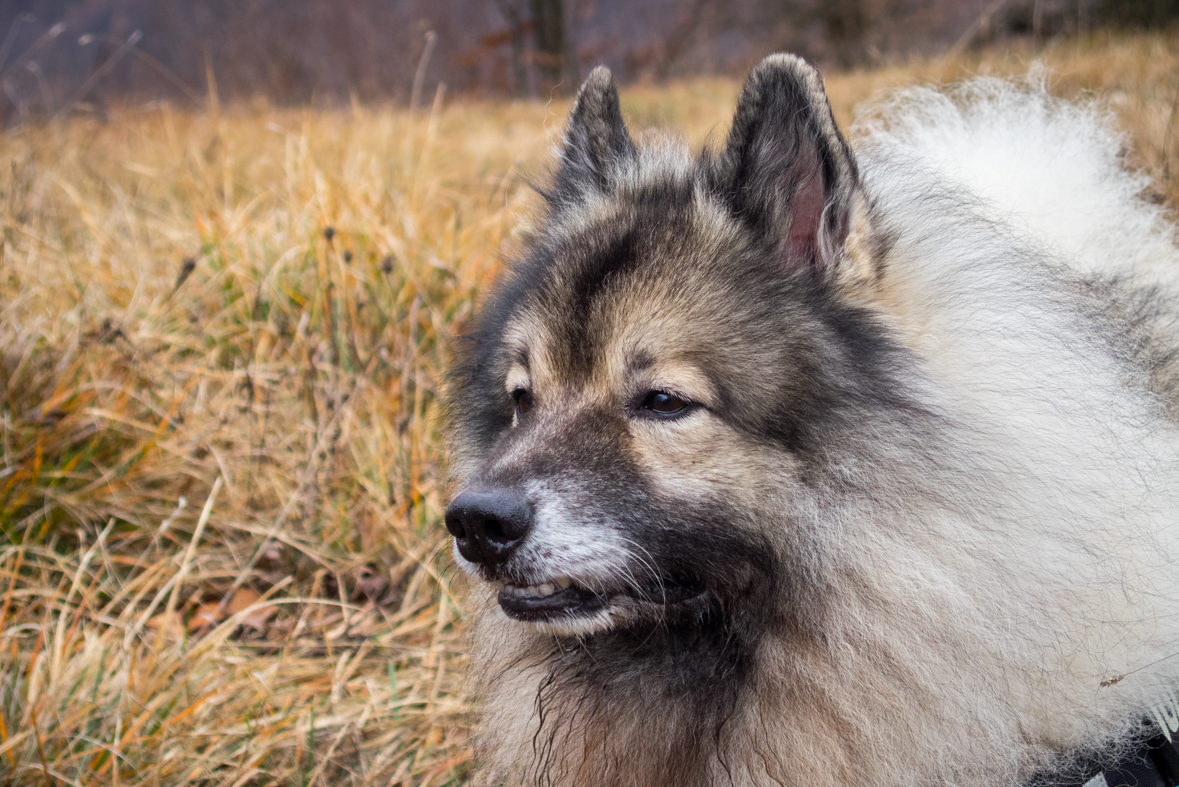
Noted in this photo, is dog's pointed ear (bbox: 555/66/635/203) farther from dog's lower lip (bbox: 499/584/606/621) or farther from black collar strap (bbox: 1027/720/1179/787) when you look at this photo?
black collar strap (bbox: 1027/720/1179/787)

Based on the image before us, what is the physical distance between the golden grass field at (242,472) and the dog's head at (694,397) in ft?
3.16

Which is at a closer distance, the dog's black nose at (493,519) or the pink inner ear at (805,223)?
the dog's black nose at (493,519)

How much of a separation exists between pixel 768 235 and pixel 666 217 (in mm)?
266

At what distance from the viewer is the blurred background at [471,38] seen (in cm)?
1448

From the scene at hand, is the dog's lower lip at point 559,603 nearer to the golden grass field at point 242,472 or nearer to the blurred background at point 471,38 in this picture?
the golden grass field at point 242,472

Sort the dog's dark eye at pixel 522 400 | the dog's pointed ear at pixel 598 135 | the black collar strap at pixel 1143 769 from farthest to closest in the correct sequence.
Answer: the dog's pointed ear at pixel 598 135 → the dog's dark eye at pixel 522 400 → the black collar strap at pixel 1143 769

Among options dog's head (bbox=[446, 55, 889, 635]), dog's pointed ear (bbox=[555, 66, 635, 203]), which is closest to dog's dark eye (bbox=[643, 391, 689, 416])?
dog's head (bbox=[446, 55, 889, 635])

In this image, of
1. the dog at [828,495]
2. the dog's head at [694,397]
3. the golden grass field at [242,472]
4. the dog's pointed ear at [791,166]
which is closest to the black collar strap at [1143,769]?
the dog at [828,495]

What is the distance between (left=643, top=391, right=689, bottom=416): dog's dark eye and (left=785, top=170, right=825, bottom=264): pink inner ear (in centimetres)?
44

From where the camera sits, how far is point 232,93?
12898 millimetres

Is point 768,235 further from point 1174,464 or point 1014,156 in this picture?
point 1014,156

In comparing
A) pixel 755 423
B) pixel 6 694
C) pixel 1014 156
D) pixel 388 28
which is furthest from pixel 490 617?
pixel 388 28

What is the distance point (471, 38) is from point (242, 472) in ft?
58.7

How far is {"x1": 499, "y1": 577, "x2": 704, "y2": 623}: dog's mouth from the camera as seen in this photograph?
188 centimetres
